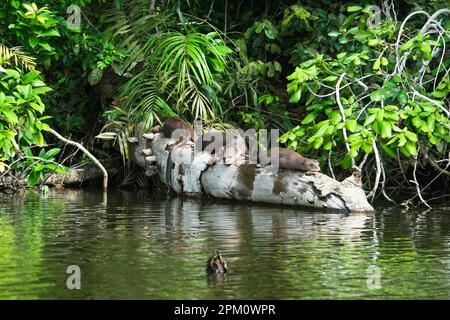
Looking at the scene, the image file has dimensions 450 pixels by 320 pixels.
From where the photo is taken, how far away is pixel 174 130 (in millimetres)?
12688

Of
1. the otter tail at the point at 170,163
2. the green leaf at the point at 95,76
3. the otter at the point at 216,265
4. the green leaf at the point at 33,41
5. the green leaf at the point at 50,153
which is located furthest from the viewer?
the green leaf at the point at 95,76

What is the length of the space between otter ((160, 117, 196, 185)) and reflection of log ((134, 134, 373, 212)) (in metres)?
0.08

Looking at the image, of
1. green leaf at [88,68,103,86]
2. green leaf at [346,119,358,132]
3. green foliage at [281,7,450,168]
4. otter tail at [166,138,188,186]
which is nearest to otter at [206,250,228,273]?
green foliage at [281,7,450,168]

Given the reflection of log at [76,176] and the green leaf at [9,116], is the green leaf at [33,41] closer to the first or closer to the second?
the green leaf at [9,116]

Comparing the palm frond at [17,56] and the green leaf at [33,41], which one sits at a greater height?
the green leaf at [33,41]

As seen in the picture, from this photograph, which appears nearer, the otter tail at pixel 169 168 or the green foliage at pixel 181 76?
the otter tail at pixel 169 168

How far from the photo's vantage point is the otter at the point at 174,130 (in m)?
12.7

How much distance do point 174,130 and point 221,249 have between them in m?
4.80

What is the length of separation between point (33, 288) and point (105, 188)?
7.00 meters

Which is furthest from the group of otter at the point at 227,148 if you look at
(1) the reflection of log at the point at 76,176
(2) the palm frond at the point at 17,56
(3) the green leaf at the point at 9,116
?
(3) the green leaf at the point at 9,116

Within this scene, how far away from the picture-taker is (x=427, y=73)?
1265cm

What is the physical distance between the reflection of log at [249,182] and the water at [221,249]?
22 cm
